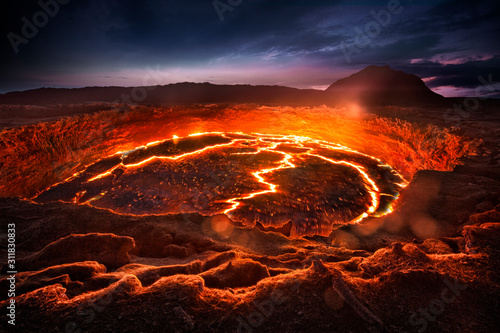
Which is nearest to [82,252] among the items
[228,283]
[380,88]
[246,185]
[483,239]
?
[228,283]

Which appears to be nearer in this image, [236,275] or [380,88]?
[236,275]

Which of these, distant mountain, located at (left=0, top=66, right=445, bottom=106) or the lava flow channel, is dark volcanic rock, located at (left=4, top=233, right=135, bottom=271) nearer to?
the lava flow channel

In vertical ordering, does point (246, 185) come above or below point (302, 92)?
below

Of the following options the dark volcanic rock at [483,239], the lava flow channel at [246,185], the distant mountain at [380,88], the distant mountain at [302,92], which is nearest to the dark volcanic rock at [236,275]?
the dark volcanic rock at [483,239]

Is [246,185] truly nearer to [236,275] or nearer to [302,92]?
[236,275]

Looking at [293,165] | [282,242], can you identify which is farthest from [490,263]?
[293,165]

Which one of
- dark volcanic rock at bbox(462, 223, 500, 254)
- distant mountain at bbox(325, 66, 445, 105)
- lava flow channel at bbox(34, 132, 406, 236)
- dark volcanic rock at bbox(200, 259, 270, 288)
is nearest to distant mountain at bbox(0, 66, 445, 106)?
distant mountain at bbox(325, 66, 445, 105)

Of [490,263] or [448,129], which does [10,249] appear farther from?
[448,129]

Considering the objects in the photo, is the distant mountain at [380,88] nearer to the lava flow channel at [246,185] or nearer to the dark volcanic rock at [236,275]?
the lava flow channel at [246,185]
